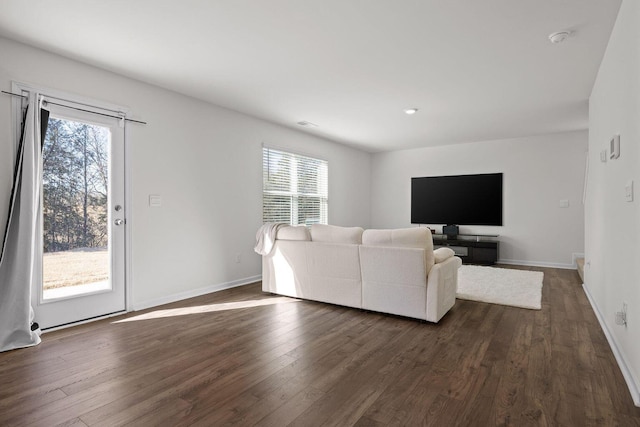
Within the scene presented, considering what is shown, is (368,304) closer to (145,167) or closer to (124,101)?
(145,167)

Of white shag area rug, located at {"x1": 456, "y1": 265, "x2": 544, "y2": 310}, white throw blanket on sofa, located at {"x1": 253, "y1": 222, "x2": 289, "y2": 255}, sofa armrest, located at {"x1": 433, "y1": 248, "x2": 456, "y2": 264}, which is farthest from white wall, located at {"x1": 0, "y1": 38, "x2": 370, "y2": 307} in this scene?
white shag area rug, located at {"x1": 456, "y1": 265, "x2": 544, "y2": 310}

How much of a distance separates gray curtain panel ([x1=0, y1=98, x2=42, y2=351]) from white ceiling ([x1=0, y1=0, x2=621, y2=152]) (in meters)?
0.92

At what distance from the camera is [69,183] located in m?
3.23

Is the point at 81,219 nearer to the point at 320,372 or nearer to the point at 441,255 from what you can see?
the point at 320,372

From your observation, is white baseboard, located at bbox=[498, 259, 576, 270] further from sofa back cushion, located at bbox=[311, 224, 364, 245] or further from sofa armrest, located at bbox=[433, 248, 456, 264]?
sofa back cushion, located at bbox=[311, 224, 364, 245]

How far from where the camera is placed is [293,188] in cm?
602

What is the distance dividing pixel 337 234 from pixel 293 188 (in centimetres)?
240

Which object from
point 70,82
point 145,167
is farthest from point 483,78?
point 70,82

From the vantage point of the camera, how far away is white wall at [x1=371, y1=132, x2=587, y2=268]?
6.14m

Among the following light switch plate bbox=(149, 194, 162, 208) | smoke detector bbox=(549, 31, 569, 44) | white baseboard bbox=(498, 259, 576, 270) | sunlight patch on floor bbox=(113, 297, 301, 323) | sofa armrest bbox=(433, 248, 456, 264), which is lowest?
sunlight patch on floor bbox=(113, 297, 301, 323)

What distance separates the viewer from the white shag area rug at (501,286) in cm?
397

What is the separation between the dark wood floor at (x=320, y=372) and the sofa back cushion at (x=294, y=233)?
0.95 meters

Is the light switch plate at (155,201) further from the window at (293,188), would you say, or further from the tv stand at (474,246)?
the tv stand at (474,246)

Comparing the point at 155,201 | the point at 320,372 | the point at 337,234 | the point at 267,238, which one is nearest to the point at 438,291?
the point at 337,234
